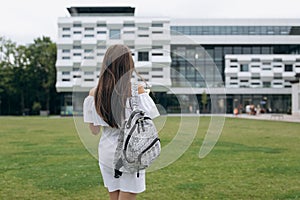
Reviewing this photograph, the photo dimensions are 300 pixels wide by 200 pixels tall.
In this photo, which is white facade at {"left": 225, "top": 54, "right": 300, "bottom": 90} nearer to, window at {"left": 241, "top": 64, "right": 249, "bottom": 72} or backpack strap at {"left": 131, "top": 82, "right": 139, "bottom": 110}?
window at {"left": 241, "top": 64, "right": 249, "bottom": 72}

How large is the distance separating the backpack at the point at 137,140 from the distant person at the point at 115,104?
0.21 ft

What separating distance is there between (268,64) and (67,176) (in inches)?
2448

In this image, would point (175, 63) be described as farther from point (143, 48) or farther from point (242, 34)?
point (242, 34)

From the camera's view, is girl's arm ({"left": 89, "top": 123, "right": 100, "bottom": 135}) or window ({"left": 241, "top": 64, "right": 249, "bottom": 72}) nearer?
girl's arm ({"left": 89, "top": 123, "right": 100, "bottom": 135})

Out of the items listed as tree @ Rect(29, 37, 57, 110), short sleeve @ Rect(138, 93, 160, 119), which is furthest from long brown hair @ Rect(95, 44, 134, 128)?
tree @ Rect(29, 37, 57, 110)

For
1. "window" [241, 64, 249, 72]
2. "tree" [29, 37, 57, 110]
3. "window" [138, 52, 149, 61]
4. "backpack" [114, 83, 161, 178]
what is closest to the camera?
"backpack" [114, 83, 161, 178]

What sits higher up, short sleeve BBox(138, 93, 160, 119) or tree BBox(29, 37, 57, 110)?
tree BBox(29, 37, 57, 110)

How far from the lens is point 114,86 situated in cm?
355

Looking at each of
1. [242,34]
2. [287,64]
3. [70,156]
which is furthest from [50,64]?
[70,156]

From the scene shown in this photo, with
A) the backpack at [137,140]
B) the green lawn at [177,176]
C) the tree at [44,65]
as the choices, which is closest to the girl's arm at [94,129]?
the backpack at [137,140]

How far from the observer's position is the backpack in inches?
135

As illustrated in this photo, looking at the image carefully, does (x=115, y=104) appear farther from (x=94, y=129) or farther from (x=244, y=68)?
(x=244, y=68)

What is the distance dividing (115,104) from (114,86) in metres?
0.14

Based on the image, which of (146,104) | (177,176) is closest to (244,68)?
(177,176)
